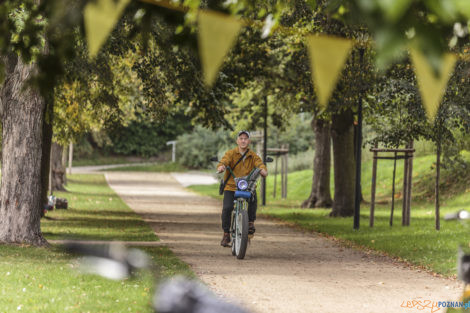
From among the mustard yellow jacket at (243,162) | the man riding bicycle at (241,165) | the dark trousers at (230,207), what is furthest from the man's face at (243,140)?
the dark trousers at (230,207)

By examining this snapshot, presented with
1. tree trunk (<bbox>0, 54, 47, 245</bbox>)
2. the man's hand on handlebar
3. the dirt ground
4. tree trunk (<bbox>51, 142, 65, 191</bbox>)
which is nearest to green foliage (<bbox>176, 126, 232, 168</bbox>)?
tree trunk (<bbox>51, 142, 65, 191</bbox>)

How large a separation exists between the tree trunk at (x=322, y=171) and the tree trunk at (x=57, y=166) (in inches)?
371

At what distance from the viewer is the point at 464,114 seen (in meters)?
14.0

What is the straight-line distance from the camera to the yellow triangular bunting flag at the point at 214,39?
233 centimetres

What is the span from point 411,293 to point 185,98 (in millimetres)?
8214

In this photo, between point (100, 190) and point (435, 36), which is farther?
point (100, 190)

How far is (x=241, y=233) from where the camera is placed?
10.9 metres

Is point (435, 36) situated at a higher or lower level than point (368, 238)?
higher

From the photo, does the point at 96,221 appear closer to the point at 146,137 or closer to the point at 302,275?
the point at 302,275

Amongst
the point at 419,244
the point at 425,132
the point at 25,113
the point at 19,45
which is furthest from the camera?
the point at 425,132

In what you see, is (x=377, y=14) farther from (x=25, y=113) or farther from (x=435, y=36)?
(x=25, y=113)

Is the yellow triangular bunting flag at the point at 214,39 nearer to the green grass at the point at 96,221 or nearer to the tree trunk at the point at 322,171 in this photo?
the green grass at the point at 96,221

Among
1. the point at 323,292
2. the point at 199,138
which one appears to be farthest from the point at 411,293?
the point at 199,138

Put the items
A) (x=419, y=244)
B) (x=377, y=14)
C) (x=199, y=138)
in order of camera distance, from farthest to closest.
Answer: (x=199, y=138), (x=419, y=244), (x=377, y=14)
